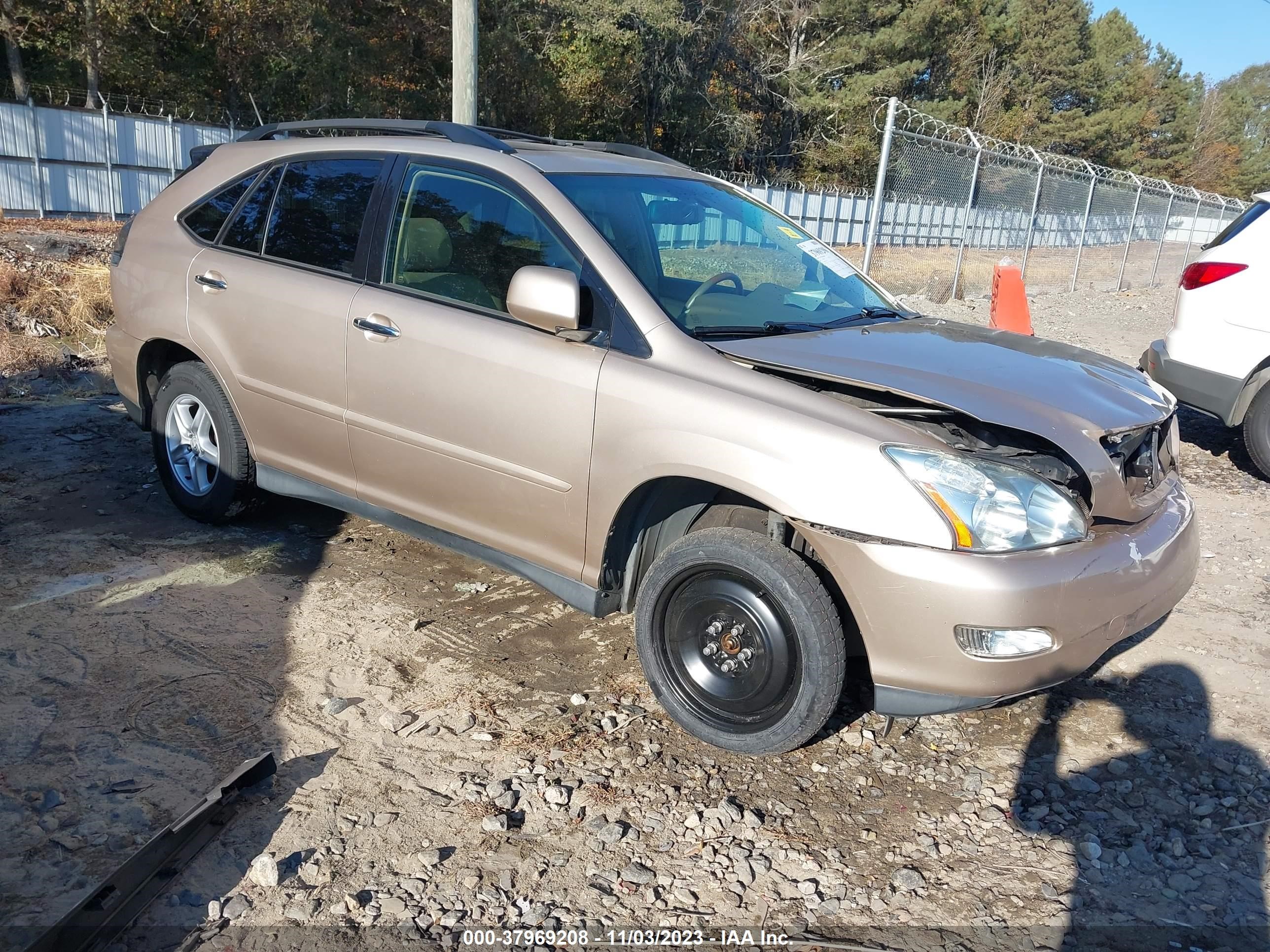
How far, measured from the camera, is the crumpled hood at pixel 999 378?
3.08 metres

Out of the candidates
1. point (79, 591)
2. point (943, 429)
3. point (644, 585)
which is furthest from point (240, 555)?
point (943, 429)

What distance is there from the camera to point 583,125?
32094mm

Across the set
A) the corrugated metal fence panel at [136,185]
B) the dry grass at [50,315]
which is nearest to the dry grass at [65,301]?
the dry grass at [50,315]

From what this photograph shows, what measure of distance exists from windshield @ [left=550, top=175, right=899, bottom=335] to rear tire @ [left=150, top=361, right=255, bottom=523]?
2.12m

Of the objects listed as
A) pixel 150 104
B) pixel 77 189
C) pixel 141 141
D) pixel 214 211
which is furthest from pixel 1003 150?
pixel 150 104

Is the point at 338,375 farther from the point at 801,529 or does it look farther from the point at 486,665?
the point at 801,529

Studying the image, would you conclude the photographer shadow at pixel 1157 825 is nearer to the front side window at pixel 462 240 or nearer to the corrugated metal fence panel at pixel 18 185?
the front side window at pixel 462 240

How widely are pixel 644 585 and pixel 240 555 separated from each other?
2.33m

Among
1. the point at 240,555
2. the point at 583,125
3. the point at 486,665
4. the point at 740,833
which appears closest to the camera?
the point at 740,833

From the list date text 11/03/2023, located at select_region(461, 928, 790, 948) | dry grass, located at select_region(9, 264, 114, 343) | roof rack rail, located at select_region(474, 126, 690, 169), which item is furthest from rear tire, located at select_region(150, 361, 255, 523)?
dry grass, located at select_region(9, 264, 114, 343)

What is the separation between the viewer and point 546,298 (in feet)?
11.1

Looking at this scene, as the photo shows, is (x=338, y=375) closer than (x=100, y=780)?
Answer: No

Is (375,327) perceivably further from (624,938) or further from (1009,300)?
(1009,300)

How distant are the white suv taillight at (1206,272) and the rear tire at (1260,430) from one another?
2.68 ft
